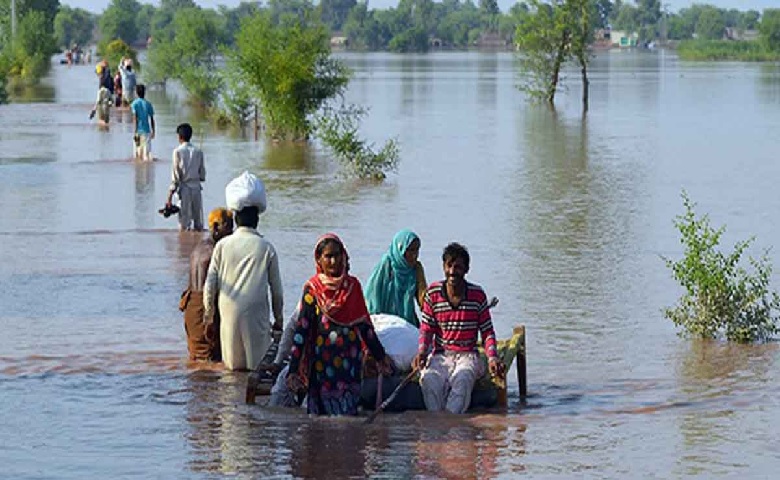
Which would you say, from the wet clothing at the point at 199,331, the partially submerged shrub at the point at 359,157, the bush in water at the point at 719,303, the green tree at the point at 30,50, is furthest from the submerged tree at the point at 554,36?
the wet clothing at the point at 199,331

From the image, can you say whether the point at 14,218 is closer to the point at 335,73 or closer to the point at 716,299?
the point at 716,299

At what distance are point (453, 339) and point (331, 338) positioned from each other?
72 cm

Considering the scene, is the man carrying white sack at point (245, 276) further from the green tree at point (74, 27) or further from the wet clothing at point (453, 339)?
the green tree at point (74, 27)

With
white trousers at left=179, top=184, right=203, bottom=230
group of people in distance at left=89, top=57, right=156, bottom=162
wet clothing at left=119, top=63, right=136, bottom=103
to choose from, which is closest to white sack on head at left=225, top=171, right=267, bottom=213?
white trousers at left=179, top=184, right=203, bottom=230

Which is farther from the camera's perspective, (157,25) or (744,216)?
(157,25)

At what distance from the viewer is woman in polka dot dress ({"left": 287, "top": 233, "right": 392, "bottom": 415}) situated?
8.32 metres

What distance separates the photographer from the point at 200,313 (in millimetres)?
9961

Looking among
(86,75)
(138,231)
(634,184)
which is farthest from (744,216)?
(86,75)

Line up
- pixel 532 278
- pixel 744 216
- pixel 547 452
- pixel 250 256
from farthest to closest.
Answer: pixel 744 216 → pixel 532 278 → pixel 250 256 → pixel 547 452

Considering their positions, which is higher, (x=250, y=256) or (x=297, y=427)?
(x=250, y=256)

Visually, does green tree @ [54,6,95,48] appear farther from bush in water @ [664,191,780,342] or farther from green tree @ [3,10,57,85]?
bush in water @ [664,191,780,342]

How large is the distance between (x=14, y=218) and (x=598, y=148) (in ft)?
52.9

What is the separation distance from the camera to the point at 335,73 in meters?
33.0

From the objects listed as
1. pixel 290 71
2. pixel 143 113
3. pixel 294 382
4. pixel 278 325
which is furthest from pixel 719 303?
pixel 290 71
